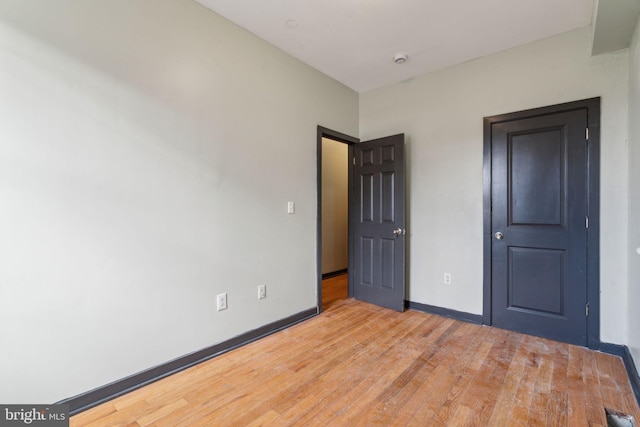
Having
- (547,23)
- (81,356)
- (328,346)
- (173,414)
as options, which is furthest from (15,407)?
(547,23)

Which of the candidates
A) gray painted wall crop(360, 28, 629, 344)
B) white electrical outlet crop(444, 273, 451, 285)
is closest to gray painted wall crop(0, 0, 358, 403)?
gray painted wall crop(360, 28, 629, 344)

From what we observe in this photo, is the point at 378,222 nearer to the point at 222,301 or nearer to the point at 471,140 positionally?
the point at 471,140

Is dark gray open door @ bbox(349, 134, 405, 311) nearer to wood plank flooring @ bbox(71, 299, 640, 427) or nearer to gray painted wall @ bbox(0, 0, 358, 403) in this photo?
wood plank flooring @ bbox(71, 299, 640, 427)

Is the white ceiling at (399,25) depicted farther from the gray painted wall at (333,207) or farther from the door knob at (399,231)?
the gray painted wall at (333,207)

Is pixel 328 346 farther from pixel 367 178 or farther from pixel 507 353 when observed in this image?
pixel 367 178

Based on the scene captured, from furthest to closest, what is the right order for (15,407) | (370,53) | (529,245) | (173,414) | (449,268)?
1. (449,268)
2. (370,53)
3. (529,245)
4. (173,414)
5. (15,407)

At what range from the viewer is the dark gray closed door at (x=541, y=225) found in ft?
7.98

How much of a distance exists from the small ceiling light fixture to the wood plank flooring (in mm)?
2675

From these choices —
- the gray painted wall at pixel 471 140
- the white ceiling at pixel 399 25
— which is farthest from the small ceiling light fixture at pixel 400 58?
the gray painted wall at pixel 471 140

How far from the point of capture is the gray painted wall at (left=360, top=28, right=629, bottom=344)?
2.30 m

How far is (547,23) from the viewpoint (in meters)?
2.37

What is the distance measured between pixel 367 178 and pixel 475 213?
1.25 meters

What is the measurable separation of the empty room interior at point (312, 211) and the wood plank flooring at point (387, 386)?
18 millimetres

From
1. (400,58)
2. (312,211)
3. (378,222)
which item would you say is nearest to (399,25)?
(400,58)
